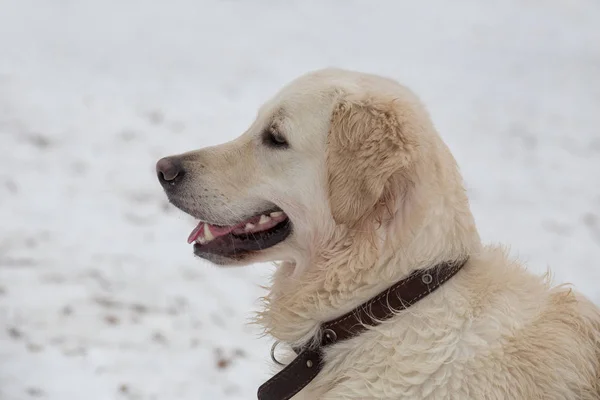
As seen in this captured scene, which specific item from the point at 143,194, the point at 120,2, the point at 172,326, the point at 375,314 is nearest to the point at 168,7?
the point at 120,2

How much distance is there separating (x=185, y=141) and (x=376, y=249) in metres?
4.85

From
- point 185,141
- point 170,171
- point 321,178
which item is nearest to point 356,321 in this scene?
point 321,178

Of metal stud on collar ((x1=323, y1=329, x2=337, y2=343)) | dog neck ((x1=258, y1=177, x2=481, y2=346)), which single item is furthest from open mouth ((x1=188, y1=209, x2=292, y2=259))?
metal stud on collar ((x1=323, y1=329, x2=337, y2=343))

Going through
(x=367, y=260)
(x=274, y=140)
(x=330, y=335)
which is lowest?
(x=330, y=335)

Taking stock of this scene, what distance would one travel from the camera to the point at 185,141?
7168mm

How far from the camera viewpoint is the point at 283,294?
2.88 m

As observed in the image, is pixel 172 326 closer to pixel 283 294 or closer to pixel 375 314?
pixel 283 294

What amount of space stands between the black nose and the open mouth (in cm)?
23

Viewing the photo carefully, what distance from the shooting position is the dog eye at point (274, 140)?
A: 289cm

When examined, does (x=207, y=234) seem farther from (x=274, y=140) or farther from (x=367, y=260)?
(x=367, y=260)

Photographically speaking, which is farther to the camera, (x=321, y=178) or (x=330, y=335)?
(x=321, y=178)

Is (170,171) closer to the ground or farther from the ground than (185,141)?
farther from the ground

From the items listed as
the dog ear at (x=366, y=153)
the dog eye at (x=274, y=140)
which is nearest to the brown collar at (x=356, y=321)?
the dog ear at (x=366, y=153)

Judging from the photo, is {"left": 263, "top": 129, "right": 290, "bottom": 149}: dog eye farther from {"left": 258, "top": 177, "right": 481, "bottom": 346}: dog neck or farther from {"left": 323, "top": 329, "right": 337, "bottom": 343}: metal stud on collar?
{"left": 323, "top": 329, "right": 337, "bottom": 343}: metal stud on collar
